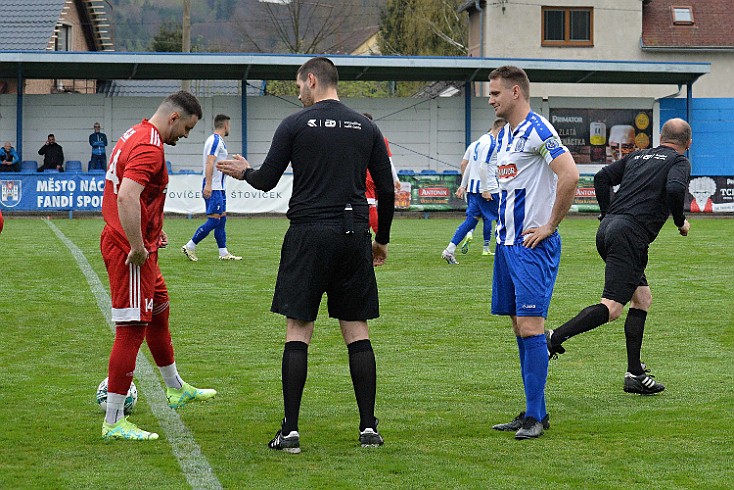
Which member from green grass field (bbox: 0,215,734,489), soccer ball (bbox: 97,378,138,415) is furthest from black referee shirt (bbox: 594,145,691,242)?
soccer ball (bbox: 97,378,138,415)

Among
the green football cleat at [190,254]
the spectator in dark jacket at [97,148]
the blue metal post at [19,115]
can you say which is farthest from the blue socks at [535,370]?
the blue metal post at [19,115]

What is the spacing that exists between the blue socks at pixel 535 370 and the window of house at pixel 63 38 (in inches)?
1811

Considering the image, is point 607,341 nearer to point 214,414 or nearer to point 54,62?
point 214,414

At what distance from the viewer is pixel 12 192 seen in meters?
28.8

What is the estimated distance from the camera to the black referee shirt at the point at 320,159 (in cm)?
621

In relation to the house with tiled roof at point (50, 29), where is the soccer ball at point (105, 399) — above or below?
below

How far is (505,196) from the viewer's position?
6.86 metres

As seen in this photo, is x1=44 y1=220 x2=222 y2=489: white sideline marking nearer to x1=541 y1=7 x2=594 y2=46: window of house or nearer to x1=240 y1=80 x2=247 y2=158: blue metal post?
x1=240 y1=80 x2=247 y2=158: blue metal post

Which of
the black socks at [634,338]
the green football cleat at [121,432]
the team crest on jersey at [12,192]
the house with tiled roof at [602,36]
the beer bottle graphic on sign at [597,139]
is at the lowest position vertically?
the green football cleat at [121,432]

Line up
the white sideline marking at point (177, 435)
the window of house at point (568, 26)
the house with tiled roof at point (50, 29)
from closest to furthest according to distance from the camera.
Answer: the white sideline marking at point (177, 435), the house with tiled roof at point (50, 29), the window of house at point (568, 26)

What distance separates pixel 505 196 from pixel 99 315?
18.9 ft

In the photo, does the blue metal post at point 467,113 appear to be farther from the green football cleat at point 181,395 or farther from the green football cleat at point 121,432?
the green football cleat at point 121,432

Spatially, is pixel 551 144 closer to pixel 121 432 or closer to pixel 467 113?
pixel 121 432

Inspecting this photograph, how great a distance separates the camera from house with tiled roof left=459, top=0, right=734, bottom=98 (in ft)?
149
